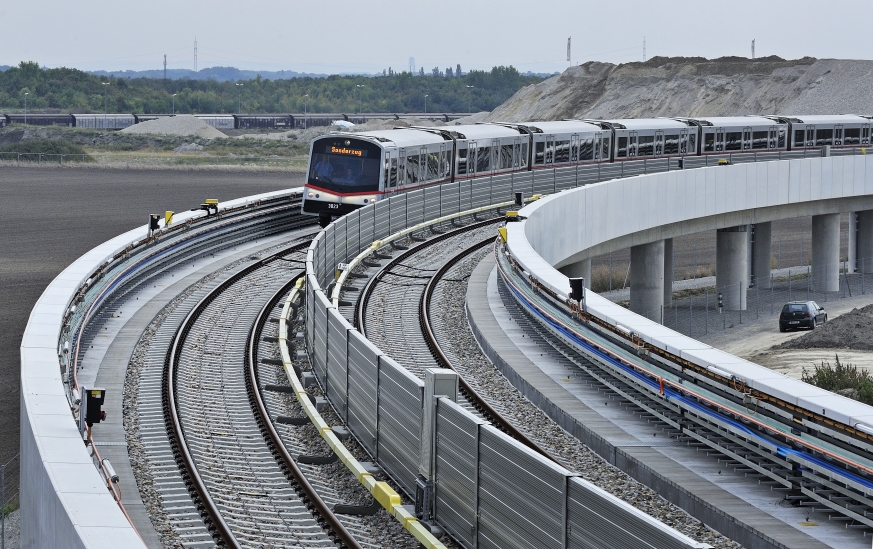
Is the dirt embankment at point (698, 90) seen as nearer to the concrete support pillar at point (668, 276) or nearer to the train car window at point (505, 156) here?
the concrete support pillar at point (668, 276)

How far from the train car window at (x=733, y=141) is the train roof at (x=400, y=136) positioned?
19.9 metres

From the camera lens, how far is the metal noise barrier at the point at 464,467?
1034 centimetres

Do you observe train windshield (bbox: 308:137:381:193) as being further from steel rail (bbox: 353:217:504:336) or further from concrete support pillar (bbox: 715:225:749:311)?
concrete support pillar (bbox: 715:225:749:311)

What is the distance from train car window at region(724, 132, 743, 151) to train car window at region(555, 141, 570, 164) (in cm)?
1140

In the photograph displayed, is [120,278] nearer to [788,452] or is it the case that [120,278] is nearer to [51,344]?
[51,344]

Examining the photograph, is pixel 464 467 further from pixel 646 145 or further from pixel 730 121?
pixel 730 121

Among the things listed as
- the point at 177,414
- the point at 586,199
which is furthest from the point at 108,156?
the point at 177,414

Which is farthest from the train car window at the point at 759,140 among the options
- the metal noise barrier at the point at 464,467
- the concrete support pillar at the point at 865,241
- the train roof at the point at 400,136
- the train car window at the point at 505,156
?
the metal noise barrier at the point at 464,467

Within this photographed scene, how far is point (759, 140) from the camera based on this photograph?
61.5m

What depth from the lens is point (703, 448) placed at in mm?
16094

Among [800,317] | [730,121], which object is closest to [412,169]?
[800,317]

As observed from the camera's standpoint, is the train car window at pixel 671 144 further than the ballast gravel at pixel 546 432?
Yes

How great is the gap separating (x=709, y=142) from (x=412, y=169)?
21.4m

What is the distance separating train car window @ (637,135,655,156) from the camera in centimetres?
5608
